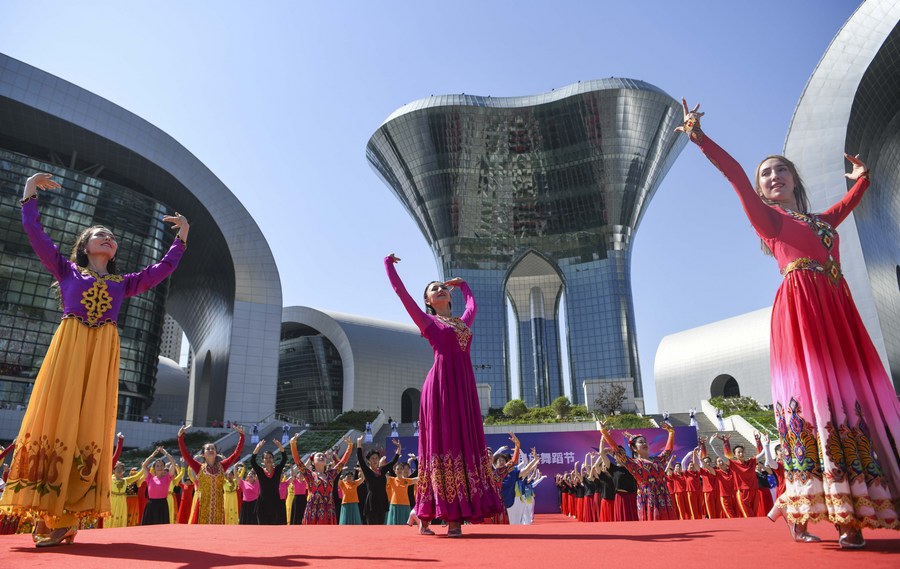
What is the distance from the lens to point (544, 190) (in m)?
55.7

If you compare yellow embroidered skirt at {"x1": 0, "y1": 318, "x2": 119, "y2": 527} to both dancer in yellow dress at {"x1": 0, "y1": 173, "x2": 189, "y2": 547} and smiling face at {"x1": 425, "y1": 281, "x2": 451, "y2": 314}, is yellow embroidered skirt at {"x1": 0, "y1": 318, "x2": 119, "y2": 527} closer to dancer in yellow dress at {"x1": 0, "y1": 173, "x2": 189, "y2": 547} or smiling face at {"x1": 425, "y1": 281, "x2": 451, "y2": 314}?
dancer in yellow dress at {"x1": 0, "y1": 173, "x2": 189, "y2": 547}

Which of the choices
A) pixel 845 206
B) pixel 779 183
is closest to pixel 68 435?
pixel 779 183

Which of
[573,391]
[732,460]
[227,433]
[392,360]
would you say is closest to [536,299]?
[573,391]

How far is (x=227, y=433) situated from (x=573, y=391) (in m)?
32.6

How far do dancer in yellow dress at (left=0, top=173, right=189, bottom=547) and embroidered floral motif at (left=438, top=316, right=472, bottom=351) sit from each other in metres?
2.39

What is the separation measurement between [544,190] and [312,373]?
26252mm

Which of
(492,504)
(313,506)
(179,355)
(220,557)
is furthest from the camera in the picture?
(179,355)

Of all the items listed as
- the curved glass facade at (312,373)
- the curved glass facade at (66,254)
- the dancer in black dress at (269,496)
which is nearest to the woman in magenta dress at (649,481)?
the dancer in black dress at (269,496)

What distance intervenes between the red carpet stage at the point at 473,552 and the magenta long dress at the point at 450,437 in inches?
26.4

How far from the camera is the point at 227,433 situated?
28094 millimetres

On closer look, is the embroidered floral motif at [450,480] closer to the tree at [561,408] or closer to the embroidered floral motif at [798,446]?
the embroidered floral motif at [798,446]

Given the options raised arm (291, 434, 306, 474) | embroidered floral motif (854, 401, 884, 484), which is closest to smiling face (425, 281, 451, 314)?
embroidered floral motif (854, 401, 884, 484)

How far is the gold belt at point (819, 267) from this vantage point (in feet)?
11.1

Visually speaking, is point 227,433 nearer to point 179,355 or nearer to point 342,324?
point 342,324
